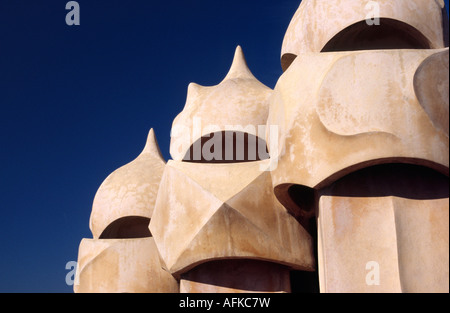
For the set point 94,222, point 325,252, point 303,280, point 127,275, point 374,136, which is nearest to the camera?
point 374,136

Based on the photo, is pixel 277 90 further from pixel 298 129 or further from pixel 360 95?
pixel 360 95

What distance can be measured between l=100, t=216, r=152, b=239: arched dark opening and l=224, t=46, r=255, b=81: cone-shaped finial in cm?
443

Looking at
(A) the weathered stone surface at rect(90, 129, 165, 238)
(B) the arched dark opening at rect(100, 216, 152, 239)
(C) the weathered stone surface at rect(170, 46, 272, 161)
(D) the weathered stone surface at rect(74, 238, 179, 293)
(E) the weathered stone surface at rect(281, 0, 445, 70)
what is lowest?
(D) the weathered stone surface at rect(74, 238, 179, 293)

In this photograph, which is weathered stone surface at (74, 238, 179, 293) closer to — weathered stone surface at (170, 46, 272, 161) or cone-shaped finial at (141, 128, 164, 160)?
weathered stone surface at (170, 46, 272, 161)

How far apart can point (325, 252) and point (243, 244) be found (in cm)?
175

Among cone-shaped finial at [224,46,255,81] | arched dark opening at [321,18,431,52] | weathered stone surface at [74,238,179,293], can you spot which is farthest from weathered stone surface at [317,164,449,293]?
cone-shaped finial at [224,46,255,81]

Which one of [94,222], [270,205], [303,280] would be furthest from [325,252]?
[94,222]

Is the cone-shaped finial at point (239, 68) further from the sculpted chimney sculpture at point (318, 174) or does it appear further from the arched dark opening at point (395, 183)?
the arched dark opening at point (395, 183)

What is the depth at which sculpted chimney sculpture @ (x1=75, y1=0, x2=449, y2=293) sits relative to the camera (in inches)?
294

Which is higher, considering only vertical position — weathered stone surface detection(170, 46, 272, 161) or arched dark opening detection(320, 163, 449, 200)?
weathered stone surface detection(170, 46, 272, 161)

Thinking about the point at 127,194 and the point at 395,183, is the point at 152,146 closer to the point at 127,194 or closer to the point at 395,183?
the point at 127,194

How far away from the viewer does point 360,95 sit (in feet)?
24.8

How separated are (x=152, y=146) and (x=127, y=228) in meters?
2.60
